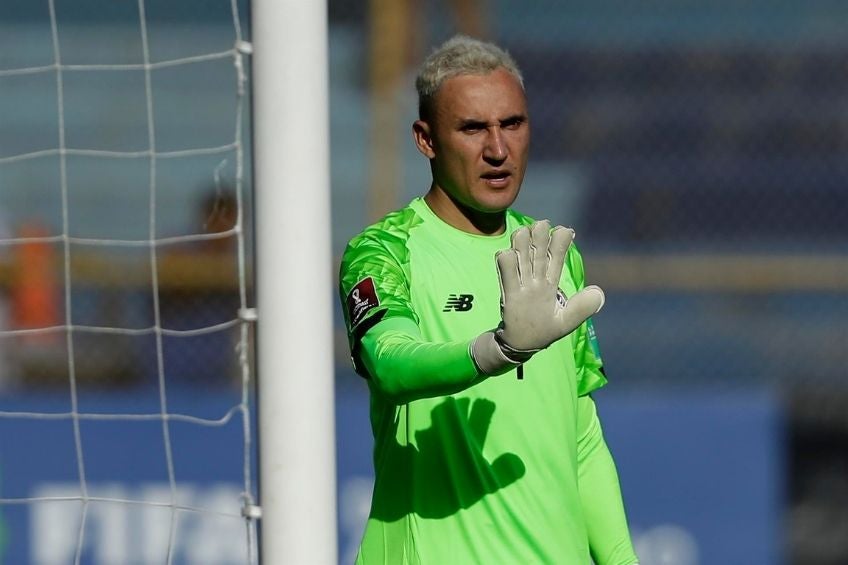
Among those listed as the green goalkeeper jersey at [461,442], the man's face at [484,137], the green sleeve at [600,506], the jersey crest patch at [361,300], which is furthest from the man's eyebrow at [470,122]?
the green sleeve at [600,506]

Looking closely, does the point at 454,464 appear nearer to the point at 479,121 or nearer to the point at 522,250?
the point at 522,250

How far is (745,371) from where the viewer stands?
699 centimetres

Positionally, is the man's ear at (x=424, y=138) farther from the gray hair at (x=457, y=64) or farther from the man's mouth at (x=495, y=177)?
the man's mouth at (x=495, y=177)

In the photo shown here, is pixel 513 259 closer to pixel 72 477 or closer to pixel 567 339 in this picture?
pixel 567 339

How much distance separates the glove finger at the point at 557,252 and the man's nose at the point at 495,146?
0.95 ft

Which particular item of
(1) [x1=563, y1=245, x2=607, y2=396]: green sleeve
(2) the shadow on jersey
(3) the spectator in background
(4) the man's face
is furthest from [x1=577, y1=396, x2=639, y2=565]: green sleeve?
(3) the spectator in background

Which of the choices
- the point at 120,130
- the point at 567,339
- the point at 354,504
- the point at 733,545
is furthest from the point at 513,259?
the point at 120,130

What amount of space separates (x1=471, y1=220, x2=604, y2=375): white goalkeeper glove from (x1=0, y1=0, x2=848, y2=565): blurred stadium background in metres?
3.71

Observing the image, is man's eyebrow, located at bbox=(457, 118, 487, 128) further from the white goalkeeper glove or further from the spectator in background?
the spectator in background

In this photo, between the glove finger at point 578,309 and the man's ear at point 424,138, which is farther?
the man's ear at point 424,138

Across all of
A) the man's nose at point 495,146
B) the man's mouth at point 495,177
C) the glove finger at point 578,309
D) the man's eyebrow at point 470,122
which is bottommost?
the glove finger at point 578,309

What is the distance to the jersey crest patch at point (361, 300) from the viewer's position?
2293mm

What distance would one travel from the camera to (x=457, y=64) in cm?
246

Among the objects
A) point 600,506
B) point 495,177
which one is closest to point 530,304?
point 495,177
